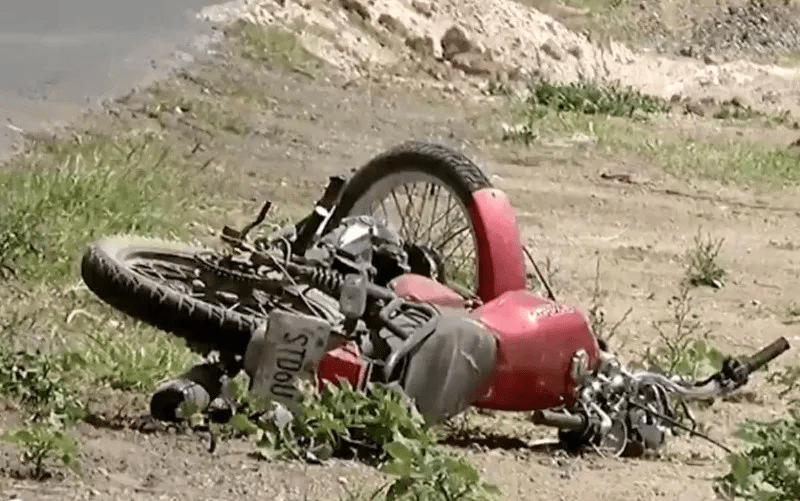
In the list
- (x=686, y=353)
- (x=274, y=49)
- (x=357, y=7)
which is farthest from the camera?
(x=357, y=7)

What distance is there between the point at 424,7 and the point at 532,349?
16727 millimetres

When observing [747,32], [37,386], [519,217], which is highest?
[37,386]

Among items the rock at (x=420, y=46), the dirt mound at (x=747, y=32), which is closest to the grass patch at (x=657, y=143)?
the rock at (x=420, y=46)

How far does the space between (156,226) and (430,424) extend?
3.72m

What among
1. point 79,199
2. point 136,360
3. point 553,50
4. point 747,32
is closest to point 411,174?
point 136,360

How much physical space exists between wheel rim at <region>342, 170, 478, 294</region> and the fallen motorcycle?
1.0 inches

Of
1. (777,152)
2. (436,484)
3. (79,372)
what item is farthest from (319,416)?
(777,152)

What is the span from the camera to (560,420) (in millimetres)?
5816

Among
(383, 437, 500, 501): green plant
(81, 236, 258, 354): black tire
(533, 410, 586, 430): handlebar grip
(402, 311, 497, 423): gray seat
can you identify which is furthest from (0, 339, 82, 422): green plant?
(533, 410, 586, 430): handlebar grip

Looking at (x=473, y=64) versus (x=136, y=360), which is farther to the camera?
(x=473, y=64)

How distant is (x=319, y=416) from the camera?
16.9 ft

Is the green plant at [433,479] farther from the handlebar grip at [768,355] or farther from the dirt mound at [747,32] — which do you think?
the dirt mound at [747,32]

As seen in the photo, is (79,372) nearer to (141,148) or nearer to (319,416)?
(319,416)

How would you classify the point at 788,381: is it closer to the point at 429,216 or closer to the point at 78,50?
the point at 429,216
